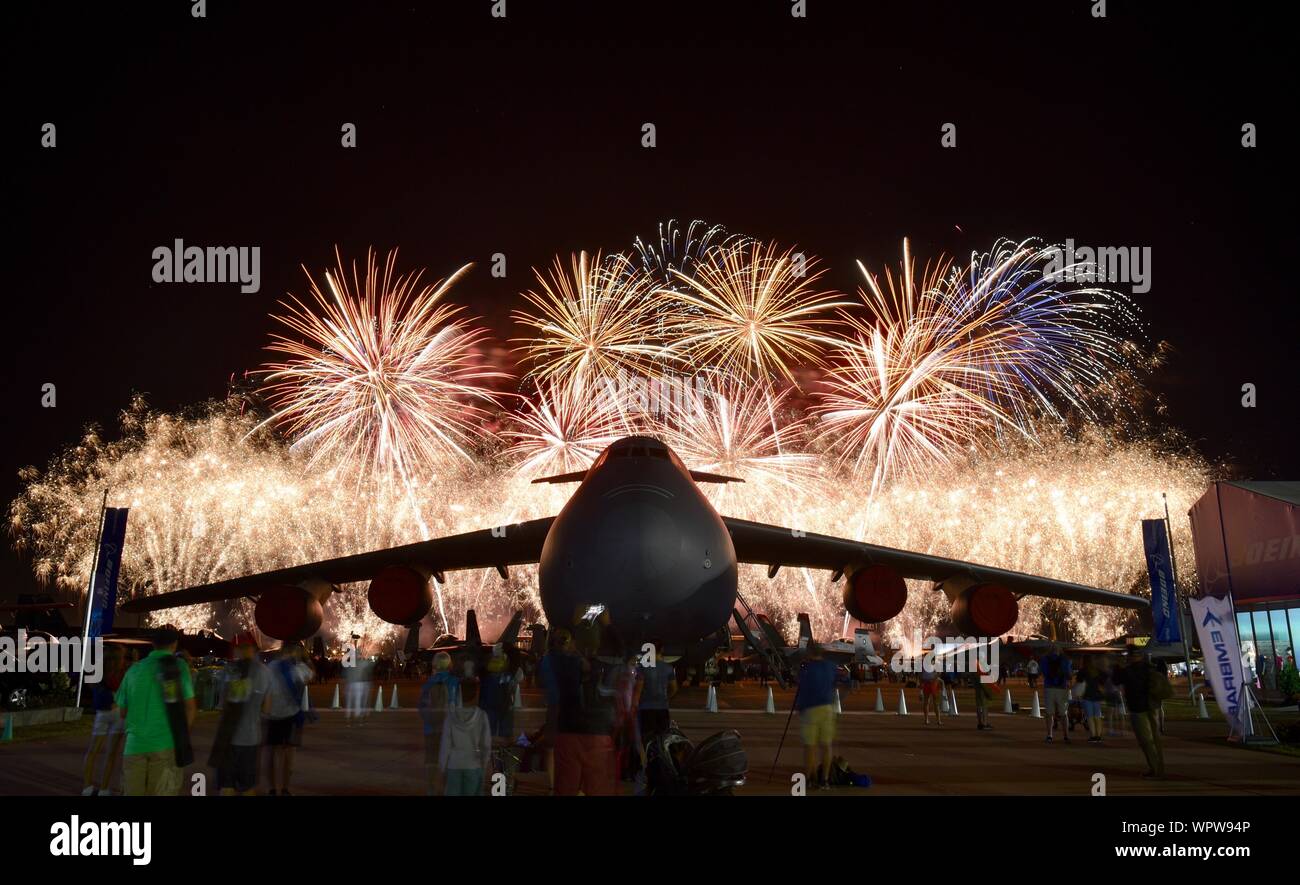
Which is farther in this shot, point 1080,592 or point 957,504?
point 957,504

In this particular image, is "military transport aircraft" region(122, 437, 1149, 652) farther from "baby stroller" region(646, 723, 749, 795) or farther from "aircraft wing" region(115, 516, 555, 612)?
"baby stroller" region(646, 723, 749, 795)

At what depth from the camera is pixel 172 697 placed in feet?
26.6

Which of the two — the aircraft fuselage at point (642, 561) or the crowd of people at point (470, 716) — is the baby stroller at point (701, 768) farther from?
the aircraft fuselage at point (642, 561)

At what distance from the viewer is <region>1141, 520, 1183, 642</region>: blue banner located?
2264 centimetres

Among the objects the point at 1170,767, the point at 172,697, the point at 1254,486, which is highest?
the point at 1254,486

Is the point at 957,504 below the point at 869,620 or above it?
above

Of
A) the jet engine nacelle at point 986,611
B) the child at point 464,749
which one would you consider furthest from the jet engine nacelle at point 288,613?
the jet engine nacelle at point 986,611

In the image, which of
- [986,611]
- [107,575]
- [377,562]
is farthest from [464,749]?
[107,575]

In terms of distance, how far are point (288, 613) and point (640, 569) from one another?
7.57 m

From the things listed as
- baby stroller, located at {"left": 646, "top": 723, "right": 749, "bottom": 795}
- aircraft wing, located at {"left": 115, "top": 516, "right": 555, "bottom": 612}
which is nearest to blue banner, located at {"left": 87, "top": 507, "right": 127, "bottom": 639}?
aircraft wing, located at {"left": 115, "top": 516, "right": 555, "bottom": 612}
